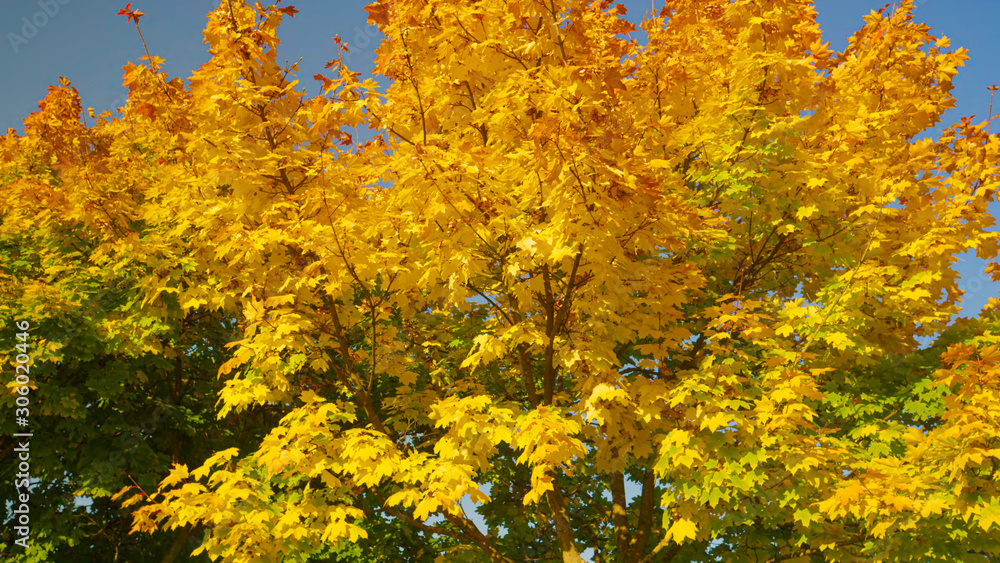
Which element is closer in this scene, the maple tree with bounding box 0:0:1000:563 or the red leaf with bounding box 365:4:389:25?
the maple tree with bounding box 0:0:1000:563

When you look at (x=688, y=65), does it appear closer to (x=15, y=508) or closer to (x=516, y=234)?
(x=516, y=234)

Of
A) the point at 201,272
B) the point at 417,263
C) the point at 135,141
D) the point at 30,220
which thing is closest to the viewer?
the point at 417,263

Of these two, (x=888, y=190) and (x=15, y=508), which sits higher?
(x=15, y=508)

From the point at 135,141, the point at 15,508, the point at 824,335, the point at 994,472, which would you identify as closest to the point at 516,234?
the point at 824,335

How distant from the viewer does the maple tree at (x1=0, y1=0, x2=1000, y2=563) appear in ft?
24.3

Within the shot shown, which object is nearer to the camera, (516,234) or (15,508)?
(516,234)

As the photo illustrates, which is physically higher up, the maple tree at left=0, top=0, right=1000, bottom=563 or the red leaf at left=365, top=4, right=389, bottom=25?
the red leaf at left=365, top=4, right=389, bottom=25

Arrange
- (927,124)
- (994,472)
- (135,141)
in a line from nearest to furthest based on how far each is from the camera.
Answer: (994,472)
(927,124)
(135,141)

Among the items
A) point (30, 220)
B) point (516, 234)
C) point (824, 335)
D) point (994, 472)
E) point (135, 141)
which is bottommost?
point (994, 472)

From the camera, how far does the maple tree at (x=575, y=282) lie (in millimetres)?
7422

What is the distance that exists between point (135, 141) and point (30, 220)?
10.2 feet

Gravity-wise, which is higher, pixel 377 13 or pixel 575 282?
pixel 377 13

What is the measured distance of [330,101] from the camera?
331 inches

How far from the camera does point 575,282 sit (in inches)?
327
